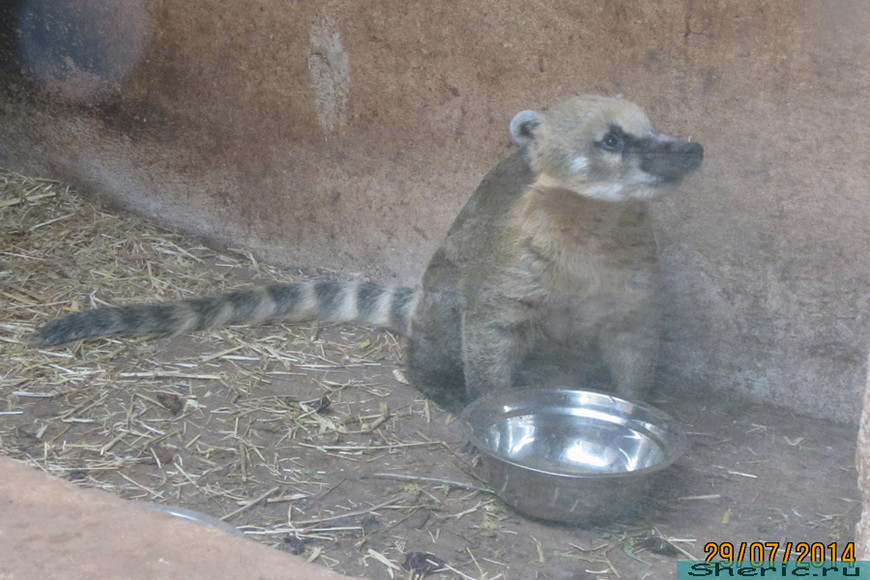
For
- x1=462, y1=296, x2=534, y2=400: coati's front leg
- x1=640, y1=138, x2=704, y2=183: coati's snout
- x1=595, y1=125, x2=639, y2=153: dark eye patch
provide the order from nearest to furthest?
x1=640, y1=138, x2=704, y2=183: coati's snout < x1=595, y1=125, x2=639, y2=153: dark eye patch < x1=462, y1=296, x2=534, y2=400: coati's front leg

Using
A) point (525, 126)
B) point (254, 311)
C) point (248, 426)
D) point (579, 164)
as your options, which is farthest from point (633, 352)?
point (254, 311)

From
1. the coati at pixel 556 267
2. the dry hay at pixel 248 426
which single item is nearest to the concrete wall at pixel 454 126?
the coati at pixel 556 267

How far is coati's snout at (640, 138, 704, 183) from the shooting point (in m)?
3.04

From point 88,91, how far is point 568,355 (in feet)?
10.3

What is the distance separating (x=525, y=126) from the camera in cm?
352

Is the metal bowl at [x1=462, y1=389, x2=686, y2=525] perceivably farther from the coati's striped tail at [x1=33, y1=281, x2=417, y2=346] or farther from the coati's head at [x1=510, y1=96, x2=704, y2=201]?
the coati's striped tail at [x1=33, y1=281, x2=417, y2=346]

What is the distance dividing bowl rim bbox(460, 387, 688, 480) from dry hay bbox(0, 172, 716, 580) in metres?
0.21

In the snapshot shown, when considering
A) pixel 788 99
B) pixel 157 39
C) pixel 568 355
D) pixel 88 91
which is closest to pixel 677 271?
pixel 568 355

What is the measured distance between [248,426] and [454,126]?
151 cm

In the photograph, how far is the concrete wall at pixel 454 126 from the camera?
325 cm

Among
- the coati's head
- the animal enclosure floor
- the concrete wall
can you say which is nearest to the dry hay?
the animal enclosure floor

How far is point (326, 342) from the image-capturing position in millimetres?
4355

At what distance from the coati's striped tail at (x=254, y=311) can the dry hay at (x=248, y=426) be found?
0.07 m

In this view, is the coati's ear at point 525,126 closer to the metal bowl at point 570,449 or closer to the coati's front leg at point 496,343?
the coati's front leg at point 496,343
